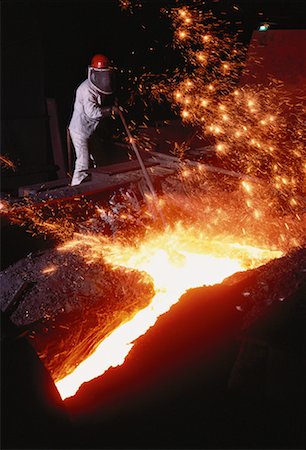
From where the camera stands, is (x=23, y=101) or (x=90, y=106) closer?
(x=90, y=106)

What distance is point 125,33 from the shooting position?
26.6 ft

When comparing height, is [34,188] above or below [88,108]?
below

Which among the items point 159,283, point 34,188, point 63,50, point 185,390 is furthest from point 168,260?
point 63,50

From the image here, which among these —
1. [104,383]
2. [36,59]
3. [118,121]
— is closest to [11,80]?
[36,59]

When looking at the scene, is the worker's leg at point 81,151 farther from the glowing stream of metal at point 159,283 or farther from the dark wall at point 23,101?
the glowing stream of metal at point 159,283

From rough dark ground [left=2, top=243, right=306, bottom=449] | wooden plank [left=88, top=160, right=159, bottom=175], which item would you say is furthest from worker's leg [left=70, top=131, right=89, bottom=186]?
rough dark ground [left=2, top=243, right=306, bottom=449]

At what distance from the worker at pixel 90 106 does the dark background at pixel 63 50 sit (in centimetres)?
71

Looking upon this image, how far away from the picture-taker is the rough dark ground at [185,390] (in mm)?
1276

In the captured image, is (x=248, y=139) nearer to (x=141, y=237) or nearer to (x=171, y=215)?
(x=171, y=215)

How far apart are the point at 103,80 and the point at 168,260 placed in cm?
310

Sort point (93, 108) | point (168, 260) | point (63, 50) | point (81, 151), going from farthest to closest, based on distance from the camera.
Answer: point (63, 50), point (81, 151), point (93, 108), point (168, 260)

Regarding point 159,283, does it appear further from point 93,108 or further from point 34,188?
point 93,108

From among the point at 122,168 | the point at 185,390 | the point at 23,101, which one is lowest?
the point at 122,168

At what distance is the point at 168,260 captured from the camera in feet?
13.9
